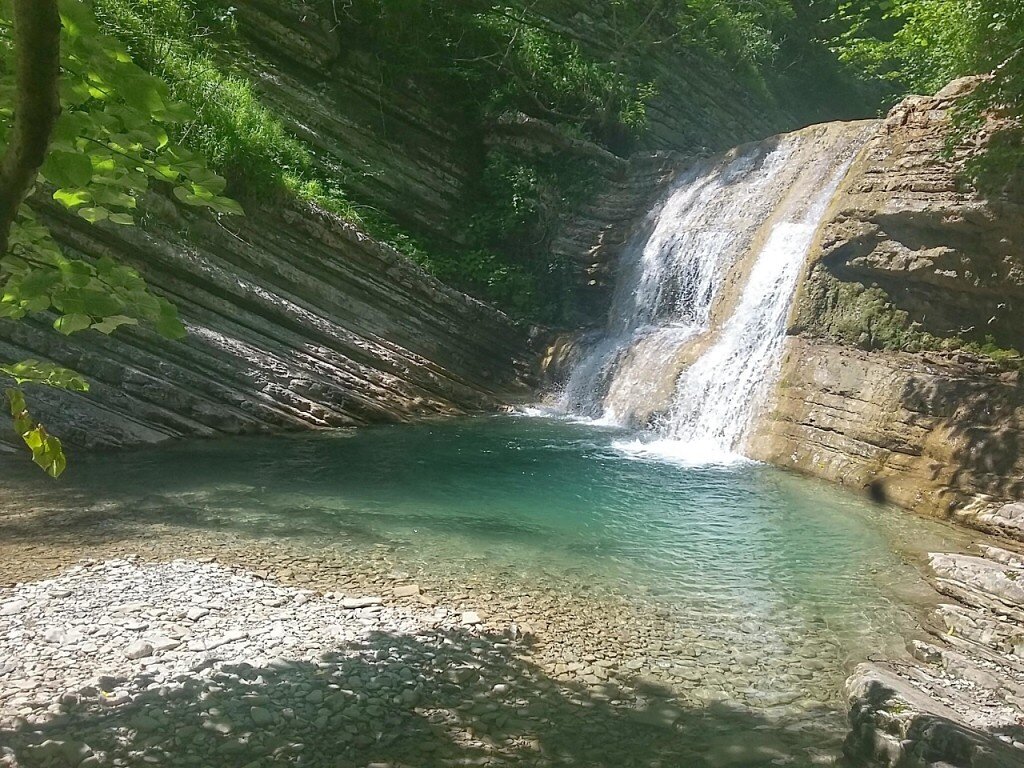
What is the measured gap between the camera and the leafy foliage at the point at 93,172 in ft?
5.73

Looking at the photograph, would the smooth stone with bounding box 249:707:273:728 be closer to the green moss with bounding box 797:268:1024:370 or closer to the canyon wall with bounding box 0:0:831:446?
the canyon wall with bounding box 0:0:831:446

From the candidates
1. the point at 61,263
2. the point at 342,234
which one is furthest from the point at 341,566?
the point at 342,234

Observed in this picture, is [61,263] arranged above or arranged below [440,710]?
above

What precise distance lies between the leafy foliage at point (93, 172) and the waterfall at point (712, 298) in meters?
10.1

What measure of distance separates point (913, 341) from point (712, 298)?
4.46 m

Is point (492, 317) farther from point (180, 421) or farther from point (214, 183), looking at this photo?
point (214, 183)

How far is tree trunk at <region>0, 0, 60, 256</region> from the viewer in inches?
56.3

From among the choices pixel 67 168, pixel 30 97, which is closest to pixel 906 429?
pixel 67 168

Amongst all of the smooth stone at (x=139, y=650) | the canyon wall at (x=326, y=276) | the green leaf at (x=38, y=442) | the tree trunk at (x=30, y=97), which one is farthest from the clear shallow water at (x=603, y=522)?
the tree trunk at (x=30, y=97)

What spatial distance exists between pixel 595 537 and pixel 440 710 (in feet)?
12.7

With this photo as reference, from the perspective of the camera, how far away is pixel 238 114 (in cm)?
1330

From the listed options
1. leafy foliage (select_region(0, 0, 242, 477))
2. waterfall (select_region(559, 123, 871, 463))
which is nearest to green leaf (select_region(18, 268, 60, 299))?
leafy foliage (select_region(0, 0, 242, 477))

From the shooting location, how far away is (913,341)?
10.7 metres

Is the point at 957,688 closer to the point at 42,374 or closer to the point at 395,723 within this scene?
the point at 395,723
